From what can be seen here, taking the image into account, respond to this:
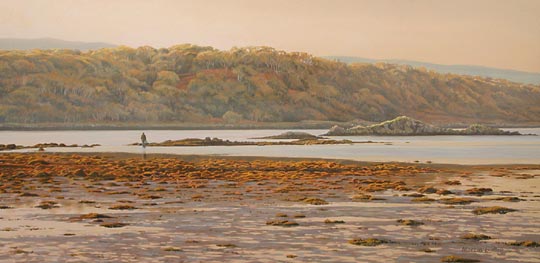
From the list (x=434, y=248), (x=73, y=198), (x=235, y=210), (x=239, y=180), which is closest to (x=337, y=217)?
(x=235, y=210)

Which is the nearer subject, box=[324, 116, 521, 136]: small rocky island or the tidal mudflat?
the tidal mudflat

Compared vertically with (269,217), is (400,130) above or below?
above

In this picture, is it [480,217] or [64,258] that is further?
[480,217]

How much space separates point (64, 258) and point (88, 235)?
10.6 ft

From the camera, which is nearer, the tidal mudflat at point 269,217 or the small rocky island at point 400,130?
the tidal mudflat at point 269,217

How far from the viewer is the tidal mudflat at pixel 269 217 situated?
57.4 feet

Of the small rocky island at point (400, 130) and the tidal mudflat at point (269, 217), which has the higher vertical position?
the small rocky island at point (400, 130)

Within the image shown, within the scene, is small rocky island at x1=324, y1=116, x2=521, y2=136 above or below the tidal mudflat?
above

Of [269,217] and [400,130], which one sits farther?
[400,130]

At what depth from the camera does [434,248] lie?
58.7ft

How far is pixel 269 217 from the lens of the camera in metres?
23.6

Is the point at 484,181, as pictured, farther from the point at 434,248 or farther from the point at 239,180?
the point at 434,248

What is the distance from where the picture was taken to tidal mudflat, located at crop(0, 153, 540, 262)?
17500 mm

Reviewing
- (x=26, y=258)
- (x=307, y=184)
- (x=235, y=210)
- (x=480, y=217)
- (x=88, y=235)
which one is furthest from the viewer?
(x=307, y=184)
